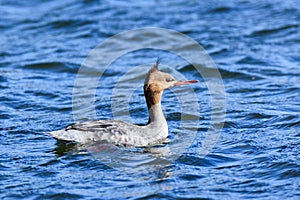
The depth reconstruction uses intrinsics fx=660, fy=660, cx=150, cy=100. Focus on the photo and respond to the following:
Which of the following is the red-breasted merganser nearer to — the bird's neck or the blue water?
the bird's neck

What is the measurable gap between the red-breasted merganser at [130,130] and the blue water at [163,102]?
0.20 metres

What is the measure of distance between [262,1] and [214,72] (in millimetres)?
6076

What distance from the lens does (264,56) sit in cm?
1609

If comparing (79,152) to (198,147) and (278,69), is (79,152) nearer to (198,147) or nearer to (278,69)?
(198,147)

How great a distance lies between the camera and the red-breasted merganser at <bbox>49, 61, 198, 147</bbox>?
33.9ft

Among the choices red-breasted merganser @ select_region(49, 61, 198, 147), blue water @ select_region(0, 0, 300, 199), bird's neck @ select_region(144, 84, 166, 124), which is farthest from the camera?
bird's neck @ select_region(144, 84, 166, 124)

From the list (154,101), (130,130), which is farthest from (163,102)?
(130,130)

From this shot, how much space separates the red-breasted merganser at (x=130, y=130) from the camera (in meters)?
10.3

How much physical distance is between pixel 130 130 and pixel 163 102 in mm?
3072

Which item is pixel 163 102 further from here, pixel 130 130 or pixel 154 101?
pixel 130 130

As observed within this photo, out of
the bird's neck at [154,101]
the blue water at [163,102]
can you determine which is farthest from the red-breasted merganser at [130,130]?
the blue water at [163,102]

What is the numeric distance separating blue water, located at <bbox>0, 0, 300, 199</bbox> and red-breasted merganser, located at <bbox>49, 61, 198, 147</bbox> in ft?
0.65

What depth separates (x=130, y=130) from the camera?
10477 millimetres

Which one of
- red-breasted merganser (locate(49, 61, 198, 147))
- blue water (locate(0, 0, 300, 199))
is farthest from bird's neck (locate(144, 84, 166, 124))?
blue water (locate(0, 0, 300, 199))
